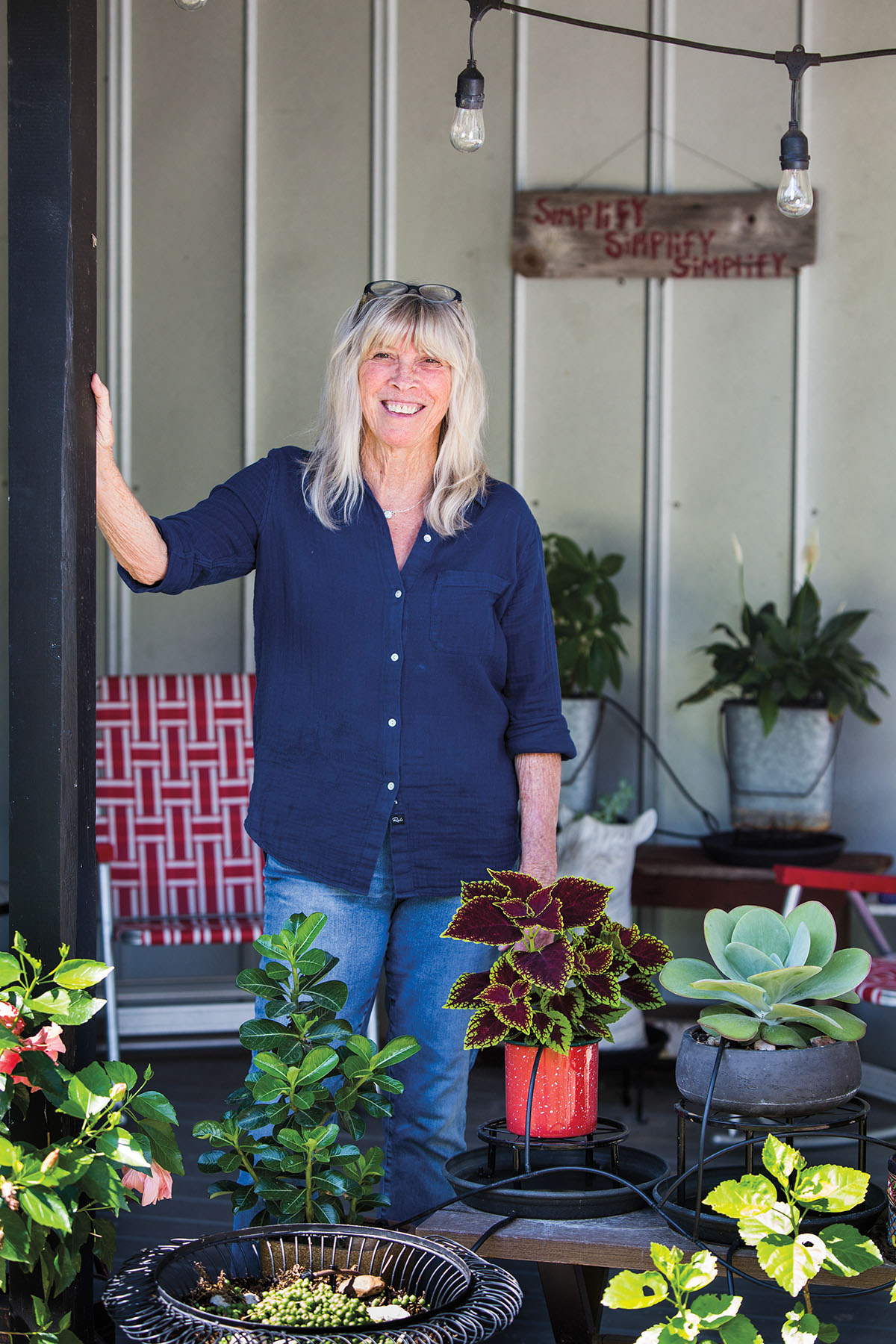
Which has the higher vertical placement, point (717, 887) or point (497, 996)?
point (497, 996)

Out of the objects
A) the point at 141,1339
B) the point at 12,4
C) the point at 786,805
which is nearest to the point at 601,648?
the point at 786,805

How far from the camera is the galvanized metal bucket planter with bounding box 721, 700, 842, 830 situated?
386cm

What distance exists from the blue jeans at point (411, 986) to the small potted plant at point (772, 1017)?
21.2 inches

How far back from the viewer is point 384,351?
2002 mm

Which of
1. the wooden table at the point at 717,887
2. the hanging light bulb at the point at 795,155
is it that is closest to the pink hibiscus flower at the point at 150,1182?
the hanging light bulb at the point at 795,155

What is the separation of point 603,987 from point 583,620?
8.18 feet

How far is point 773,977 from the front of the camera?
4.58 feet

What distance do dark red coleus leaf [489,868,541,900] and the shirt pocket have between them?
1.65 ft

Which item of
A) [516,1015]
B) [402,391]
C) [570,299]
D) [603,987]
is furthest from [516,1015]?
[570,299]

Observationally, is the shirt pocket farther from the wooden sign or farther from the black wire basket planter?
the wooden sign

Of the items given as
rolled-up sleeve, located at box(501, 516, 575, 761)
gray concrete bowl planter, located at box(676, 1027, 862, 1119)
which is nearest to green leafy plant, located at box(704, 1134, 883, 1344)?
gray concrete bowl planter, located at box(676, 1027, 862, 1119)

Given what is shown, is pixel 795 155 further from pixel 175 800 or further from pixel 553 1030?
pixel 175 800

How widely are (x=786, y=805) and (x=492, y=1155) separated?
98.2 inches

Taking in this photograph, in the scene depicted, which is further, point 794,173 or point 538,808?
point 794,173
